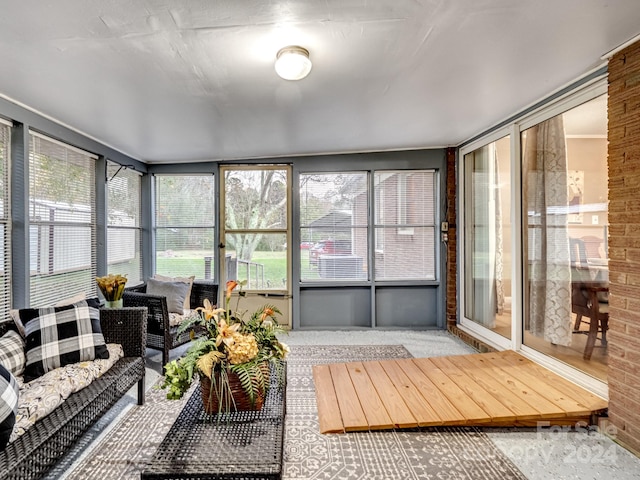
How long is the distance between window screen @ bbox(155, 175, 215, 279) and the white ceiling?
1.45 m

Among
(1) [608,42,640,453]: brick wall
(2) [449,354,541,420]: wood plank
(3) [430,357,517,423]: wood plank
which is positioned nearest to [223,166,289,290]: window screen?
(3) [430,357,517,423]: wood plank

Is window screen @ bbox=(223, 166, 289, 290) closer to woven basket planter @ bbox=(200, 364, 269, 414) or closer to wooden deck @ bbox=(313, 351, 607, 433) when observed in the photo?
wooden deck @ bbox=(313, 351, 607, 433)

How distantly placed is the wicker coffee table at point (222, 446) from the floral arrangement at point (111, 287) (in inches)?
65.7

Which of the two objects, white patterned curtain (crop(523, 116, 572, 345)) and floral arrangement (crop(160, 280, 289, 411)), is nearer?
floral arrangement (crop(160, 280, 289, 411))

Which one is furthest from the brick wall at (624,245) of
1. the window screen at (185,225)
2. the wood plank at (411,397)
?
the window screen at (185,225)

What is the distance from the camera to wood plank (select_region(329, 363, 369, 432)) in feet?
7.23

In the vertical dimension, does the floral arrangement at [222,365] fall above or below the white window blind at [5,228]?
below

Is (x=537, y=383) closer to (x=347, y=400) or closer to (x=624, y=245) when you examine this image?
(x=624, y=245)

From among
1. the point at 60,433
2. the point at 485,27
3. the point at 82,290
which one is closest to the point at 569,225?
the point at 485,27

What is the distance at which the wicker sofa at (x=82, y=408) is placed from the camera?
1.42 m

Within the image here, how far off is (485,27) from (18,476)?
9.57 ft

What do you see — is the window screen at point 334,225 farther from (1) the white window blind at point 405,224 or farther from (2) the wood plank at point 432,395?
(2) the wood plank at point 432,395

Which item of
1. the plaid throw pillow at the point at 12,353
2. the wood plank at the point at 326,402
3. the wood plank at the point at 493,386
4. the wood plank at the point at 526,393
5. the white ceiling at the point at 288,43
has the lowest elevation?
the wood plank at the point at 326,402

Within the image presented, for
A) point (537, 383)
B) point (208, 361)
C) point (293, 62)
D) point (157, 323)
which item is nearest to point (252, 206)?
point (157, 323)
